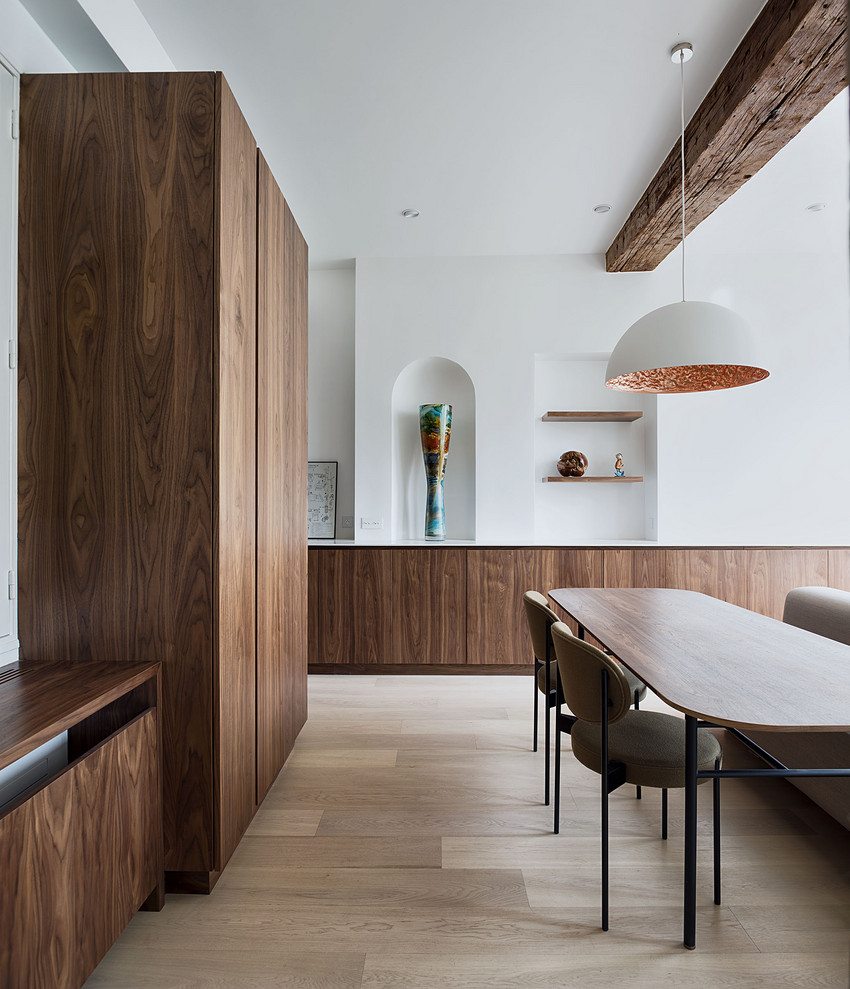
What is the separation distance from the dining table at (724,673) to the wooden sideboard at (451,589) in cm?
143

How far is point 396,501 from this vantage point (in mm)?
4734

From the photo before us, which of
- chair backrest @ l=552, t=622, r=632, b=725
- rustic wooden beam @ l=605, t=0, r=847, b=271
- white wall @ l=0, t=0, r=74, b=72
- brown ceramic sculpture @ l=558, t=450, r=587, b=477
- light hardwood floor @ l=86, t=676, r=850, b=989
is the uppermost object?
rustic wooden beam @ l=605, t=0, r=847, b=271

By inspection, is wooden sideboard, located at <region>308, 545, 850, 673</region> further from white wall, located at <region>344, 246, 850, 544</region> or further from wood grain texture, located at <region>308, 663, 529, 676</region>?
white wall, located at <region>344, 246, 850, 544</region>

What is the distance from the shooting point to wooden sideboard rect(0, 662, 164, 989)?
1192mm

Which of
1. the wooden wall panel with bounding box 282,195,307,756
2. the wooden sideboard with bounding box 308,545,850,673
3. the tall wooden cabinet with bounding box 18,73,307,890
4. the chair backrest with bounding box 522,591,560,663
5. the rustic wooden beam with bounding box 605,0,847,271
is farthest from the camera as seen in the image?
the wooden sideboard with bounding box 308,545,850,673

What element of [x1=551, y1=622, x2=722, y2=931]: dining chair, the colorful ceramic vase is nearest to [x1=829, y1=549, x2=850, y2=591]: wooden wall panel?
the colorful ceramic vase

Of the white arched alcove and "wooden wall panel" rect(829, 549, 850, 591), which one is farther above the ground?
the white arched alcove

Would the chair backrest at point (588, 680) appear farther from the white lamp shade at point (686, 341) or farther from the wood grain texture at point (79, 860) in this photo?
the wood grain texture at point (79, 860)

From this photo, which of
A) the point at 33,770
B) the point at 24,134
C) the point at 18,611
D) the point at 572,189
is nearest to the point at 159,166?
the point at 24,134

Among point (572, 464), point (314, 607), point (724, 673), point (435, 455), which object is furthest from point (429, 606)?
point (724, 673)

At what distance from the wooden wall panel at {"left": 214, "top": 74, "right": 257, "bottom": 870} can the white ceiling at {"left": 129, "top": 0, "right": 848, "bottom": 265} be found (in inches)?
23.9

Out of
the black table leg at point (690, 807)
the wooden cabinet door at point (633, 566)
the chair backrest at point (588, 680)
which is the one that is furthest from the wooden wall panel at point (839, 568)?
the black table leg at point (690, 807)

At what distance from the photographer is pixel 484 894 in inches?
74.2

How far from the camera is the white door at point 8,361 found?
5.85 ft
